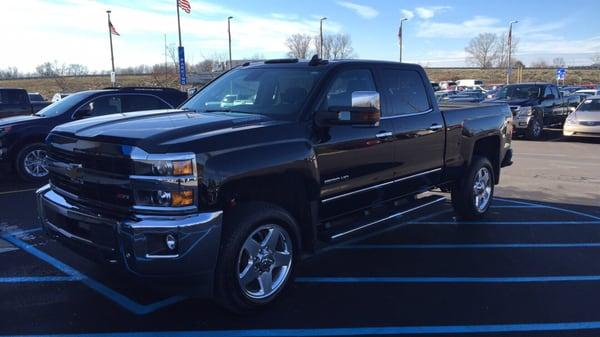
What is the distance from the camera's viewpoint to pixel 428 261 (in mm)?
5359

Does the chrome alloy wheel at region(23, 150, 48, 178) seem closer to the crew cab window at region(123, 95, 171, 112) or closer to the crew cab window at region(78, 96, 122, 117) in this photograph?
the crew cab window at region(78, 96, 122, 117)

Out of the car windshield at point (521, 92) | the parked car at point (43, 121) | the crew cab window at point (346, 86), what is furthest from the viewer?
the car windshield at point (521, 92)

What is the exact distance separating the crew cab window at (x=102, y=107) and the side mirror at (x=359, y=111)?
22.7 feet

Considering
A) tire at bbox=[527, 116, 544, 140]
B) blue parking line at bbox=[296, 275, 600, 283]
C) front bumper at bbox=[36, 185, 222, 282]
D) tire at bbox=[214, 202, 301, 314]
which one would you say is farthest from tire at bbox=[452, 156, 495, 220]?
tire at bbox=[527, 116, 544, 140]

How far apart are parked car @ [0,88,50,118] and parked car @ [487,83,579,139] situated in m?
14.6

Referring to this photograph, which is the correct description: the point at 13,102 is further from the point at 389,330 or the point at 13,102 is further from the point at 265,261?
the point at 389,330

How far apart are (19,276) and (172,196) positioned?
2331 mm

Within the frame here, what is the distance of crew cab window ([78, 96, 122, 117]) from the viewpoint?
9.82 m

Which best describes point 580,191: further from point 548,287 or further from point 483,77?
point 483,77

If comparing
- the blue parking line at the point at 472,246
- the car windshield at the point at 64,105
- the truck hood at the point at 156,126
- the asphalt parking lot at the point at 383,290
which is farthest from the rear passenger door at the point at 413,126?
the car windshield at the point at 64,105

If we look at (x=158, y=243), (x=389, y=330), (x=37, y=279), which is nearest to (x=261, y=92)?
(x=158, y=243)

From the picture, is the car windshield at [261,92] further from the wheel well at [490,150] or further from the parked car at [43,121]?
the parked car at [43,121]

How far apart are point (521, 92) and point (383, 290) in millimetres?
16835

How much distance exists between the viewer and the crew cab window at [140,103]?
10250 mm
